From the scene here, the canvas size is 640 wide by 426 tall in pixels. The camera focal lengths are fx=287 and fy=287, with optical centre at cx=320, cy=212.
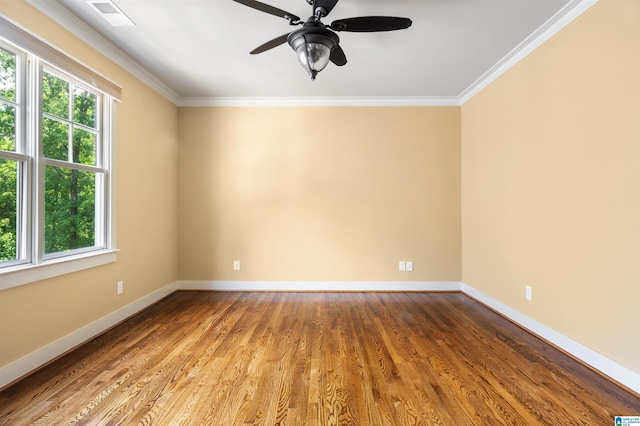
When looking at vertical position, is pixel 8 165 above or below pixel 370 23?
below

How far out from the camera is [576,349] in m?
2.21

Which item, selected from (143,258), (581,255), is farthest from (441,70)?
(143,258)

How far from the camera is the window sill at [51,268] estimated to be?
73.1 inches

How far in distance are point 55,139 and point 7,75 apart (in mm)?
495

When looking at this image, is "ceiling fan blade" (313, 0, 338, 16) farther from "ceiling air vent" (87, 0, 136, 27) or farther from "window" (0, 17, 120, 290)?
"window" (0, 17, 120, 290)

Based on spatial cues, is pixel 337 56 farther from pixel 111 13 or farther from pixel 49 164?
pixel 49 164

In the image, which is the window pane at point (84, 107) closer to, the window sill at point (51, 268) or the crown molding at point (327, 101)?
the window sill at point (51, 268)

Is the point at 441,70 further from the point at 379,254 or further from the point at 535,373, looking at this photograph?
the point at 535,373

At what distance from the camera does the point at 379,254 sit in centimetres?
405

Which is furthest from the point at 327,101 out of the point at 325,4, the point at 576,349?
the point at 576,349

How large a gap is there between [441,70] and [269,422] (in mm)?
3575

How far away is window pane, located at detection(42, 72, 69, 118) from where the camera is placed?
2.17m

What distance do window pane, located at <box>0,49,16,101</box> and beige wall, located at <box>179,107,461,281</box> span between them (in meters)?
2.12

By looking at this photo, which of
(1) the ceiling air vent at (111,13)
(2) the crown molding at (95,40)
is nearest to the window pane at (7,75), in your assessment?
(2) the crown molding at (95,40)
